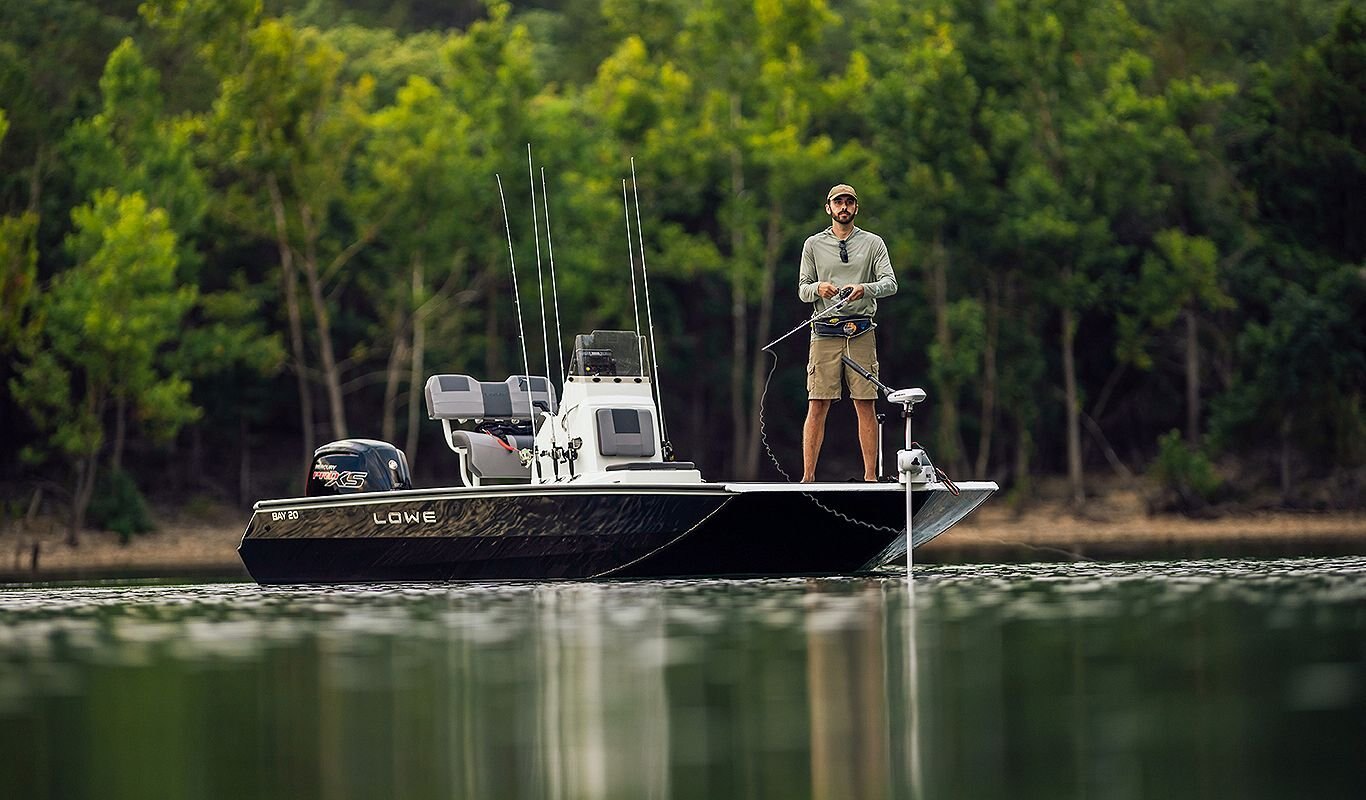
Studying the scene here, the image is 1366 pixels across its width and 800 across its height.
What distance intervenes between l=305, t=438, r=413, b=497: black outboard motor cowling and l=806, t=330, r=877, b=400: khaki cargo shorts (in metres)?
→ 3.93

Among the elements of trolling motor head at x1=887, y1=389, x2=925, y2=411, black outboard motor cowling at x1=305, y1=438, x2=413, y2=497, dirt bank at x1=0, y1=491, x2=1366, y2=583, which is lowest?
dirt bank at x1=0, y1=491, x2=1366, y2=583

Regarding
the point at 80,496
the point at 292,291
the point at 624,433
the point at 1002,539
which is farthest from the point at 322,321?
the point at 624,433

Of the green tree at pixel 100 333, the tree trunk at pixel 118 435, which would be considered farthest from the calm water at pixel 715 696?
the tree trunk at pixel 118 435

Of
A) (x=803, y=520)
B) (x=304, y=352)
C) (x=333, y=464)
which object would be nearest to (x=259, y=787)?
(x=803, y=520)

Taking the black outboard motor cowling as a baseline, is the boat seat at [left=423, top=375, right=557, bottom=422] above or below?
above

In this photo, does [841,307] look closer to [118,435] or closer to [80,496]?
[80,496]

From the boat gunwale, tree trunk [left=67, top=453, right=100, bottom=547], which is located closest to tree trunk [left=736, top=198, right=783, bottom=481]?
tree trunk [left=67, top=453, right=100, bottom=547]

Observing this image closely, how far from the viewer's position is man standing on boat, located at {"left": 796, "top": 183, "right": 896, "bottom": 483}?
56.0 ft

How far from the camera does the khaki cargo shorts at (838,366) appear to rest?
17.1 metres

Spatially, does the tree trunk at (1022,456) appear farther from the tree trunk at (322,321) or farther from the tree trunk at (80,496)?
the tree trunk at (80,496)

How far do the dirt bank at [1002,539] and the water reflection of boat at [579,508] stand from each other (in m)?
6.06

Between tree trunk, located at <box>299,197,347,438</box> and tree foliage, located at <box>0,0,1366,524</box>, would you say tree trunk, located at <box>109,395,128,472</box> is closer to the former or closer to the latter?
tree foliage, located at <box>0,0,1366,524</box>

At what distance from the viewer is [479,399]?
63.4ft

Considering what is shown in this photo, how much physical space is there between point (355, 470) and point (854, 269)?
15.9 ft
